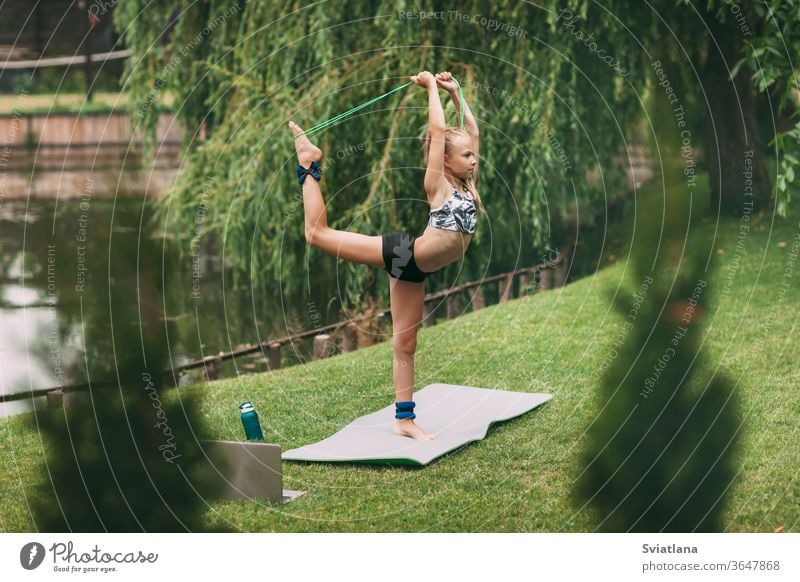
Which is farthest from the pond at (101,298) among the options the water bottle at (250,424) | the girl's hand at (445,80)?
the girl's hand at (445,80)

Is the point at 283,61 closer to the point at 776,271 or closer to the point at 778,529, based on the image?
the point at 776,271

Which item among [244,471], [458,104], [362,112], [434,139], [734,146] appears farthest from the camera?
[734,146]

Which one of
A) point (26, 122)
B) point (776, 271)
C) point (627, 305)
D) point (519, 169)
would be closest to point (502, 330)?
point (519, 169)

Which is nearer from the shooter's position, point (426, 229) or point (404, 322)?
point (426, 229)

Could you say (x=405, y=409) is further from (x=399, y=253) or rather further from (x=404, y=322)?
(x=399, y=253)

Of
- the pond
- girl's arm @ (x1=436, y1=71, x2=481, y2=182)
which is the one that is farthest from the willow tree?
girl's arm @ (x1=436, y1=71, x2=481, y2=182)

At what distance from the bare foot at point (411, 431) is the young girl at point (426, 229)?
403 millimetres

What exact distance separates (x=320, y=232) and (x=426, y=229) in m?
0.67

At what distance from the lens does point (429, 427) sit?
8.26 meters

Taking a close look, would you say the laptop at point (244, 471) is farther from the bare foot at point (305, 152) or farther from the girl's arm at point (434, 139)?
the girl's arm at point (434, 139)

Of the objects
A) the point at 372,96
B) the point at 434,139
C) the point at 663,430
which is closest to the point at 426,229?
the point at 434,139

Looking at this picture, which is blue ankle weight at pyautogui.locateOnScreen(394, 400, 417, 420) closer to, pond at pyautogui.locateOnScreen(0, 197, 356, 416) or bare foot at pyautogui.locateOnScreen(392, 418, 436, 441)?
bare foot at pyautogui.locateOnScreen(392, 418, 436, 441)

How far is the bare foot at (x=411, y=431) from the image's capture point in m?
7.91

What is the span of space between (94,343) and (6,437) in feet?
6.43
